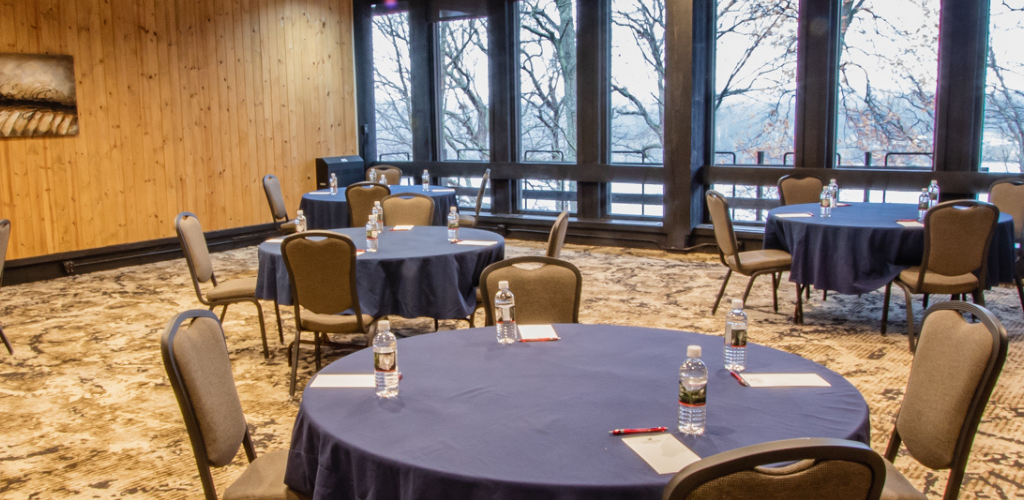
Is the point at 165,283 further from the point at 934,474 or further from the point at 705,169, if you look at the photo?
the point at 934,474

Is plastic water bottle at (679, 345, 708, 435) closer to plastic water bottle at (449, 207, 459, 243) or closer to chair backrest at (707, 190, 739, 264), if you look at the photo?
plastic water bottle at (449, 207, 459, 243)

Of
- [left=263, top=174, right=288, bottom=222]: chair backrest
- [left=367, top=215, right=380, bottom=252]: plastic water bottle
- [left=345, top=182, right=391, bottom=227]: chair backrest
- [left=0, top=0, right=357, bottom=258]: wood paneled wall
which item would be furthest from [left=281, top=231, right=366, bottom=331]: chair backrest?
[left=0, top=0, right=357, bottom=258]: wood paneled wall

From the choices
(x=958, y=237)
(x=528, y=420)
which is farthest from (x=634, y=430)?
(x=958, y=237)

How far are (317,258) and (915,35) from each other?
6024 mm

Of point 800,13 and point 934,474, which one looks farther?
point 800,13

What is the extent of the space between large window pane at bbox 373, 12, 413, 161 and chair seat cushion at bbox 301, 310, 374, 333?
6798 millimetres

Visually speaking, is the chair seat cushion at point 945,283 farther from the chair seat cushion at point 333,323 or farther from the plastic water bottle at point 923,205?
the chair seat cushion at point 333,323

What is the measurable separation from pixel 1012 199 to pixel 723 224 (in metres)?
2.35

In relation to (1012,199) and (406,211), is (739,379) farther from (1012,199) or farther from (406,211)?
(1012,199)

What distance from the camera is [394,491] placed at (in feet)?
6.23

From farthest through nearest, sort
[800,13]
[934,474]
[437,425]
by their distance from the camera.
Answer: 1. [800,13]
2. [934,474]
3. [437,425]

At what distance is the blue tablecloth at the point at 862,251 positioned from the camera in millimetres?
5320

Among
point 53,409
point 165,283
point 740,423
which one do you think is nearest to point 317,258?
point 53,409

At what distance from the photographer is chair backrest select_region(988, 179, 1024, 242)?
243 inches
